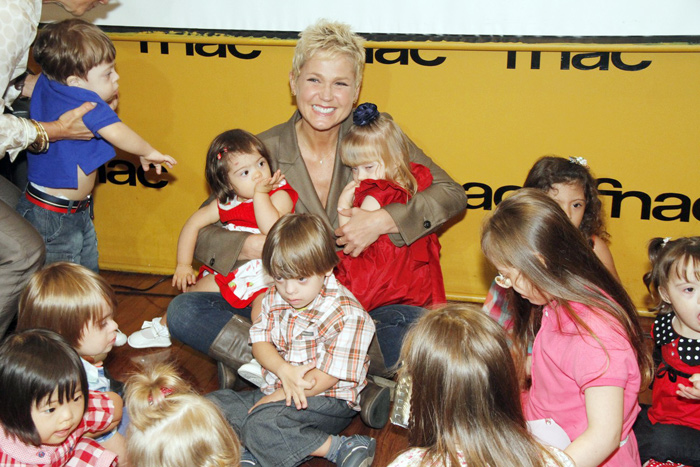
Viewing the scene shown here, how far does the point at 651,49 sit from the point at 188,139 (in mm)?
2315

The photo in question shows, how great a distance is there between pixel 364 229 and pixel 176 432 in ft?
4.26

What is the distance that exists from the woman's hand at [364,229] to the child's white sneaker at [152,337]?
1.02m

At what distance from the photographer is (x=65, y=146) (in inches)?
112

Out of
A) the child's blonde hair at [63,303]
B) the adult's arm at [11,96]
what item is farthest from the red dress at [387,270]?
the adult's arm at [11,96]

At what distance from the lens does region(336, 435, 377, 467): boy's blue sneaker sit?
2336 millimetres

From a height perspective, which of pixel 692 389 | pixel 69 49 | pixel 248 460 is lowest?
pixel 248 460

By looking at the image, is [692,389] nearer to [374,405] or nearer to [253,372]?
[374,405]

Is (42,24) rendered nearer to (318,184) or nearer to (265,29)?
(265,29)

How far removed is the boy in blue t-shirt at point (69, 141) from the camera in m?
2.78

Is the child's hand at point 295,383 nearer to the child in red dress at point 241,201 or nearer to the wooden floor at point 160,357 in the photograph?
the wooden floor at point 160,357

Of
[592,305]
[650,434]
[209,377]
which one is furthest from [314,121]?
[650,434]

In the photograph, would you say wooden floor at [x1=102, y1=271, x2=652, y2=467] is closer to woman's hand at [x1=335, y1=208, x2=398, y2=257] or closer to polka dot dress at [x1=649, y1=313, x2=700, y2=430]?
polka dot dress at [x1=649, y1=313, x2=700, y2=430]

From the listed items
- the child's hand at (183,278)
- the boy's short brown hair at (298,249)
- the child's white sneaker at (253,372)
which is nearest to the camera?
the boy's short brown hair at (298,249)

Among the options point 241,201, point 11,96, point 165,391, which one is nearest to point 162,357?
point 241,201
